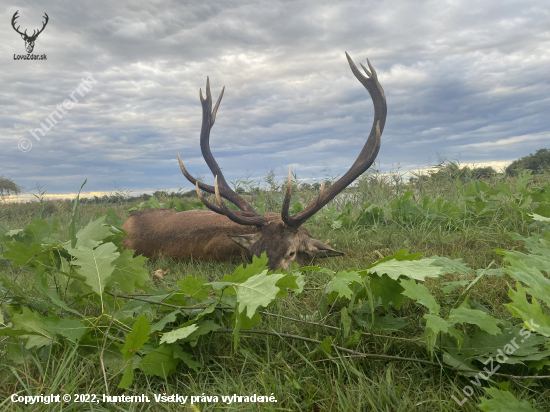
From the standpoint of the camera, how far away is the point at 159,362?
1621 millimetres

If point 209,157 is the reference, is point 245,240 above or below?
below

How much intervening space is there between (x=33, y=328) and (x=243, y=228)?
2.95m

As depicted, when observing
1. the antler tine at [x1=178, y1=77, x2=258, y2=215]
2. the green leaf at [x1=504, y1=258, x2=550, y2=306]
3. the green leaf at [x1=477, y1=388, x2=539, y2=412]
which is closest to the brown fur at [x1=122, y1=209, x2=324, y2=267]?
the antler tine at [x1=178, y1=77, x2=258, y2=215]

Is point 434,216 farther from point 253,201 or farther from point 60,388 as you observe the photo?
point 253,201

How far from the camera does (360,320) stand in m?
1.87

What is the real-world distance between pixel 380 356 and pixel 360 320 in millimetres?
276

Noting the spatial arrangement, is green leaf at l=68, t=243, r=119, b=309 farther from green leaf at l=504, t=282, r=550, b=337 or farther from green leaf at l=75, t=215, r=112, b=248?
green leaf at l=504, t=282, r=550, b=337

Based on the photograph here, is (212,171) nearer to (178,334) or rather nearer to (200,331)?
(200,331)

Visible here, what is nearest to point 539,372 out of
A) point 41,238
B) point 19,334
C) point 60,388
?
point 60,388

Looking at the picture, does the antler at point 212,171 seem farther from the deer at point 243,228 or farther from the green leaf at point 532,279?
the green leaf at point 532,279

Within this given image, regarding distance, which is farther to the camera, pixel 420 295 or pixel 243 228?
pixel 243 228

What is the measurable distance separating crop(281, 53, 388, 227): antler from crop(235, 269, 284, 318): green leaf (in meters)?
2.53

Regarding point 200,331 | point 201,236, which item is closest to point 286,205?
point 201,236

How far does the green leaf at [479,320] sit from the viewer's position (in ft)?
4.91
